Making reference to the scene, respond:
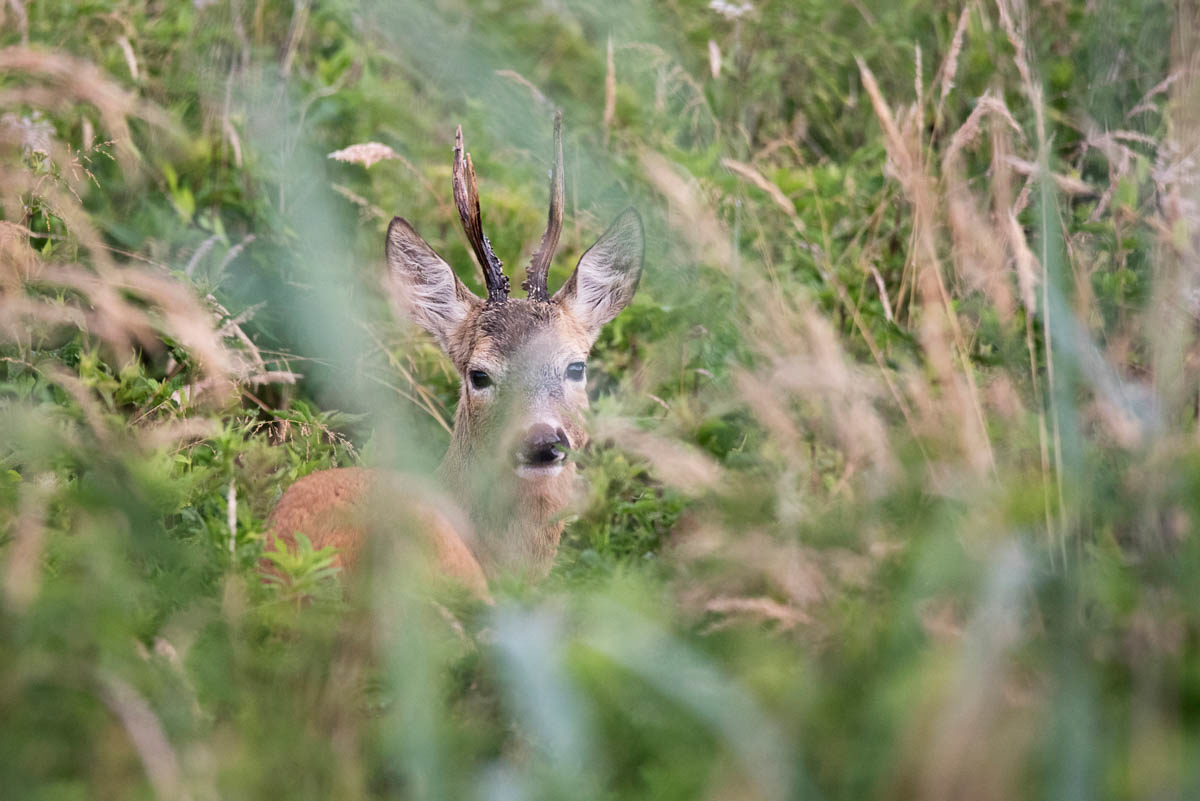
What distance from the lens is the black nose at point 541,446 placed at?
386 cm

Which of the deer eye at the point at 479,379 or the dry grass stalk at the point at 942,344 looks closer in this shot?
the dry grass stalk at the point at 942,344

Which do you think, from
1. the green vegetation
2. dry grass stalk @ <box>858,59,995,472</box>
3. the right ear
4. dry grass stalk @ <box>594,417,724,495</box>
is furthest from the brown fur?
dry grass stalk @ <box>858,59,995,472</box>

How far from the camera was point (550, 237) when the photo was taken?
4.23 metres

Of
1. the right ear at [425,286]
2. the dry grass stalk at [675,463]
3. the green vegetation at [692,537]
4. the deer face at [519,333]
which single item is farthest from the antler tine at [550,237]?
the dry grass stalk at [675,463]

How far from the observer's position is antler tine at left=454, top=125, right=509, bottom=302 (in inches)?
160

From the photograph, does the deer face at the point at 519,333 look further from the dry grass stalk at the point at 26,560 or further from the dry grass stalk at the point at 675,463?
the dry grass stalk at the point at 26,560

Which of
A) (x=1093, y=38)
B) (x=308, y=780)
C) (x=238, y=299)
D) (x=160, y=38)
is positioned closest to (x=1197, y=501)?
(x=308, y=780)

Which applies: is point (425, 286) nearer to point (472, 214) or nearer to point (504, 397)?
point (472, 214)

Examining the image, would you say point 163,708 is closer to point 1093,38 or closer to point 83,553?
point 83,553

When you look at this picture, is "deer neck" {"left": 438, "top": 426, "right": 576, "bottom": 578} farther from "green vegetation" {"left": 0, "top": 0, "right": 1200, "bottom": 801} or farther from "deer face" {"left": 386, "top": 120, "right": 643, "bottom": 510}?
"green vegetation" {"left": 0, "top": 0, "right": 1200, "bottom": 801}

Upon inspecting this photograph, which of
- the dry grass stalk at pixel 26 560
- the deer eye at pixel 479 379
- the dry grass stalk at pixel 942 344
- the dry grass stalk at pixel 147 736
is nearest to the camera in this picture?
the dry grass stalk at pixel 147 736

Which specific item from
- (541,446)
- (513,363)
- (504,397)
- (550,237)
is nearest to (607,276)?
(550,237)

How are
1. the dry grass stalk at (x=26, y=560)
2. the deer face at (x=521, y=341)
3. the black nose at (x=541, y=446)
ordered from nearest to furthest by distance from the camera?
the dry grass stalk at (x=26, y=560), the black nose at (x=541, y=446), the deer face at (x=521, y=341)

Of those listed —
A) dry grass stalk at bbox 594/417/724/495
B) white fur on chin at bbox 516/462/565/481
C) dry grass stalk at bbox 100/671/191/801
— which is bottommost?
white fur on chin at bbox 516/462/565/481
